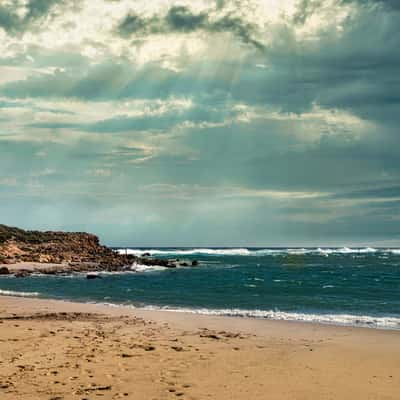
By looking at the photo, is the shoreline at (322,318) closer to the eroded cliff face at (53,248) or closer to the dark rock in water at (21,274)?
the dark rock in water at (21,274)

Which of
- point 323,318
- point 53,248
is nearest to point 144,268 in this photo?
point 53,248

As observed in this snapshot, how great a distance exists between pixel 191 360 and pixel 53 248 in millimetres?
81226

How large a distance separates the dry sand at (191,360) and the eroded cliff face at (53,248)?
62.0 meters

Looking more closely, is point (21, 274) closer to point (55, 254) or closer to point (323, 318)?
point (55, 254)

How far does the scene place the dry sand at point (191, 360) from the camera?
1065 cm

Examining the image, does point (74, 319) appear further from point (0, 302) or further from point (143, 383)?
point (143, 383)

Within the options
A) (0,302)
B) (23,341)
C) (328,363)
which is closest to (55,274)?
(0,302)

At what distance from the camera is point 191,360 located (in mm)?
13586

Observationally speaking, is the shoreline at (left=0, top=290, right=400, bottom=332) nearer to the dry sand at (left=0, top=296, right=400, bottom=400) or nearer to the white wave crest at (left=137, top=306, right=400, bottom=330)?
the white wave crest at (left=137, top=306, right=400, bottom=330)

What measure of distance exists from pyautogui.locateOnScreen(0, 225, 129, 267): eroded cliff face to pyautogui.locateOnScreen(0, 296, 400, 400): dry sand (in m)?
62.0

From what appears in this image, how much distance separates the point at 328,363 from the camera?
13859 millimetres

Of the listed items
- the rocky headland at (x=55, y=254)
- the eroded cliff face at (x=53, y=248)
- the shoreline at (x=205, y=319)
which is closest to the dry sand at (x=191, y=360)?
the shoreline at (x=205, y=319)

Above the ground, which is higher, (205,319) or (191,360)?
(191,360)

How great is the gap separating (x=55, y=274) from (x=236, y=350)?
54.1 meters
